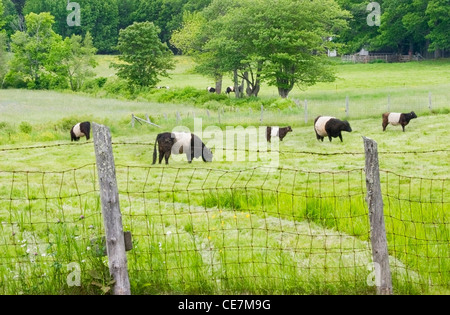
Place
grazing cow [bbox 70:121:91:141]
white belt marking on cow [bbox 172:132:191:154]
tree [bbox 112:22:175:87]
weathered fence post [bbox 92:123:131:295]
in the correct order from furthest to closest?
tree [bbox 112:22:175:87] → grazing cow [bbox 70:121:91:141] → white belt marking on cow [bbox 172:132:191:154] → weathered fence post [bbox 92:123:131:295]

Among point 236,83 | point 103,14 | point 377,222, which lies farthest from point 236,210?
point 103,14

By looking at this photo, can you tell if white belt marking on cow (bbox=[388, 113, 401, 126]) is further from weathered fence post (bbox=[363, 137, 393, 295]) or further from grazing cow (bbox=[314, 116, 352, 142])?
weathered fence post (bbox=[363, 137, 393, 295])

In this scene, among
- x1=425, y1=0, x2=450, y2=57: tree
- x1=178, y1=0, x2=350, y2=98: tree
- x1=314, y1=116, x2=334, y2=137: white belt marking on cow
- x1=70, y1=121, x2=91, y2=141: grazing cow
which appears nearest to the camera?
x1=314, y1=116, x2=334, y2=137: white belt marking on cow

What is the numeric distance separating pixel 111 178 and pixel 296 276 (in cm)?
208

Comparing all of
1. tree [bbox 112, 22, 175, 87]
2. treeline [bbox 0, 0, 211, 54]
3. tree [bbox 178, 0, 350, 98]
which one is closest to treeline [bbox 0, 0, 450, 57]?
treeline [bbox 0, 0, 211, 54]

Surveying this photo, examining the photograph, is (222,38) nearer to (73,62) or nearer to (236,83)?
(236,83)

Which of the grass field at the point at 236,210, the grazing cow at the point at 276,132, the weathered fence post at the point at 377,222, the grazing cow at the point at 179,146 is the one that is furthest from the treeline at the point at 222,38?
the weathered fence post at the point at 377,222

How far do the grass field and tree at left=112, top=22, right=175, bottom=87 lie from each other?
1870cm

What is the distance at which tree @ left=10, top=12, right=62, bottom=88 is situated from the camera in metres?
64.1

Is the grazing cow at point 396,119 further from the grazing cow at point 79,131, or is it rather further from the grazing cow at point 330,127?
the grazing cow at point 79,131

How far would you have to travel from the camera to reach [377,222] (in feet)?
17.9

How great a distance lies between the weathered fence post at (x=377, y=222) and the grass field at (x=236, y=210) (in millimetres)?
246
